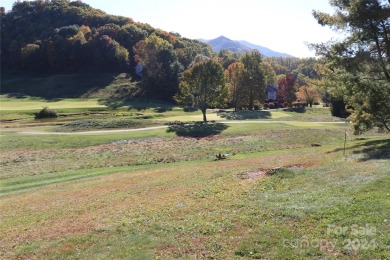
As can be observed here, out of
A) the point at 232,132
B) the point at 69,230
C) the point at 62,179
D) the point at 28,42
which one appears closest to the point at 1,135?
the point at 62,179

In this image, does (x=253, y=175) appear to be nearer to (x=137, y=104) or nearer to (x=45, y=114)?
(x=45, y=114)

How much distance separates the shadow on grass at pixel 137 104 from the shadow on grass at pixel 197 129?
31.9 meters

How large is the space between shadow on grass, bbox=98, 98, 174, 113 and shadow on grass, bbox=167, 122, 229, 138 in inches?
1258

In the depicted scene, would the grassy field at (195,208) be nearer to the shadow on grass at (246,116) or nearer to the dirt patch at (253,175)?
the dirt patch at (253,175)

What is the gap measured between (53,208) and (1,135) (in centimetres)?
3824

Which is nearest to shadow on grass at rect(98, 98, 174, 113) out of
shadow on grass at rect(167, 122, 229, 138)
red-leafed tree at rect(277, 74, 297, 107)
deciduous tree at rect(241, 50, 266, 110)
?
deciduous tree at rect(241, 50, 266, 110)

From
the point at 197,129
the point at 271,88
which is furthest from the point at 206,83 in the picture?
the point at 271,88

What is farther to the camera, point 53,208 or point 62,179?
point 62,179

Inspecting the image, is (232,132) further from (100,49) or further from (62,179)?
(100,49)

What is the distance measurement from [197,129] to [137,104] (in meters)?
49.5

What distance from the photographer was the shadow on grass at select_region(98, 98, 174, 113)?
98250 millimetres

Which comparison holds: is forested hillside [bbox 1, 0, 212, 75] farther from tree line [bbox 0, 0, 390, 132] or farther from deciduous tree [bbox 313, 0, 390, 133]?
deciduous tree [bbox 313, 0, 390, 133]

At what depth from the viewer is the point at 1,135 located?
53.7m

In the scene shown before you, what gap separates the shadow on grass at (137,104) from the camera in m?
98.2
